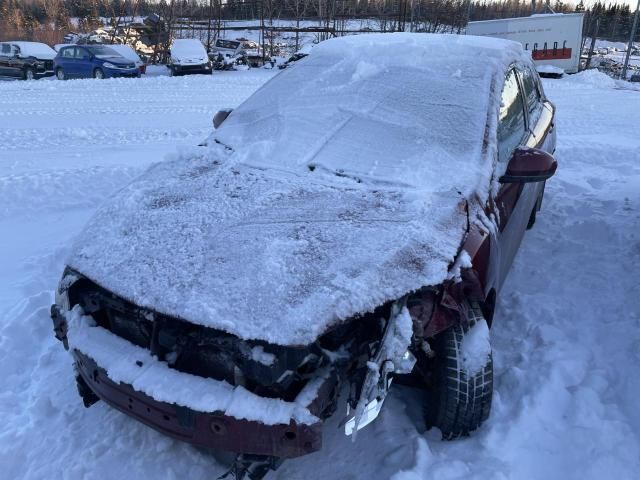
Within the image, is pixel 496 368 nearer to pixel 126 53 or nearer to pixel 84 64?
pixel 84 64

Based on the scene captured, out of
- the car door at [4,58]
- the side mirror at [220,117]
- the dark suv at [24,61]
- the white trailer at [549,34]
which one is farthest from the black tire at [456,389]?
the car door at [4,58]

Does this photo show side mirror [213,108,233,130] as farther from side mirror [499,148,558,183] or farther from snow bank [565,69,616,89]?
snow bank [565,69,616,89]

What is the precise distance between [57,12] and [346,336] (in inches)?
1947

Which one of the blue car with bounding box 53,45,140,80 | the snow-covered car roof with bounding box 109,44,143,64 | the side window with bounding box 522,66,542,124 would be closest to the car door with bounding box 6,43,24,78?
the blue car with bounding box 53,45,140,80

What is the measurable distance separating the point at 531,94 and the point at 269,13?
30000 millimetres

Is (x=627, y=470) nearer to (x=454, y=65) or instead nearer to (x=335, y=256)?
(x=335, y=256)

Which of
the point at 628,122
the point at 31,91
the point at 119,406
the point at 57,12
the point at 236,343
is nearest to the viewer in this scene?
the point at 236,343

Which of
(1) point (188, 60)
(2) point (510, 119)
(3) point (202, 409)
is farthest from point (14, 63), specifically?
(3) point (202, 409)

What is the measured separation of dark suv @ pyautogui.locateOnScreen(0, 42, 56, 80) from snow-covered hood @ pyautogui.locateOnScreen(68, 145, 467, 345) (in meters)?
21.0

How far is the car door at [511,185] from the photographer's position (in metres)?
2.96

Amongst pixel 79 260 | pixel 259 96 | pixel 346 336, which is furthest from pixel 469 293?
pixel 259 96

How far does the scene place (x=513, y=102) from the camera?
3.60 metres

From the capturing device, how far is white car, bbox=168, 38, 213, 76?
2017 cm

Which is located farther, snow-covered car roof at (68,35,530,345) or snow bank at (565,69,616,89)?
snow bank at (565,69,616,89)
